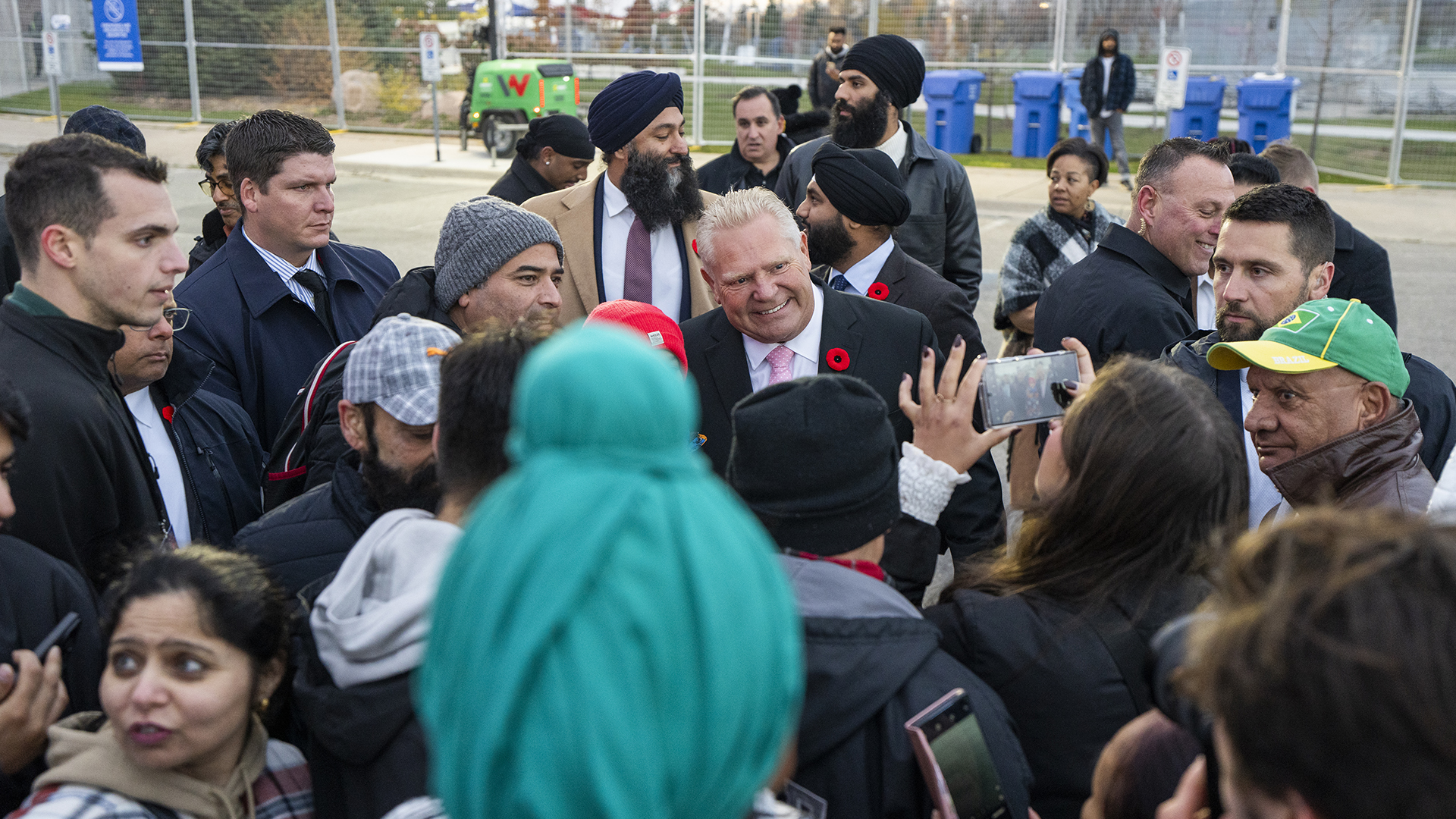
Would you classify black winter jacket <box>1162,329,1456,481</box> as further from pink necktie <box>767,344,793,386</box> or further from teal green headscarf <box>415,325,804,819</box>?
teal green headscarf <box>415,325,804,819</box>

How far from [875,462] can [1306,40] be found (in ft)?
64.5

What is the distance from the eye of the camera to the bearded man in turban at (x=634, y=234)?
182 inches

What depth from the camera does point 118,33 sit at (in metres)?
18.6

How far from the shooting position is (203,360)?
3375 mm

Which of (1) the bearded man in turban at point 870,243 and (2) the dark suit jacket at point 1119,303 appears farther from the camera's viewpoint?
(1) the bearded man in turban at point 870,243

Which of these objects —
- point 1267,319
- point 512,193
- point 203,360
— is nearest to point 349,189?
point 512,193

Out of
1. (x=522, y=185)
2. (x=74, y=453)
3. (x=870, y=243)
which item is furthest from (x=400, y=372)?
(x=522, y=185)

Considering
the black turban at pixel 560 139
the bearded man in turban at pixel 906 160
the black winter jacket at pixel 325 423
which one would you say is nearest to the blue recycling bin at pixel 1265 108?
the bearded man in turban at pixel 906 160

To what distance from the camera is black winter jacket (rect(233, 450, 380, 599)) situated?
2.46 metres

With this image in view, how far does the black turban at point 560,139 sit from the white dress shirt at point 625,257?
1745 millimetres

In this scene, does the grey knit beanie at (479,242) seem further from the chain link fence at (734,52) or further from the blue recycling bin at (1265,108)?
the chain link fence at (734,52)

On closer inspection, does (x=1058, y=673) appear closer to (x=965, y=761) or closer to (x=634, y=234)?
(x=965, y=761)

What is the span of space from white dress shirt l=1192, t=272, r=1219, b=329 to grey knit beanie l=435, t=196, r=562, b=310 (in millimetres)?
2484

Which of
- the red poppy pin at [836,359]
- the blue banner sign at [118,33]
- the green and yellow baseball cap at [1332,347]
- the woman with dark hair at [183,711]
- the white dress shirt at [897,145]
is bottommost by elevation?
the woman with dark hair at [183,711]
